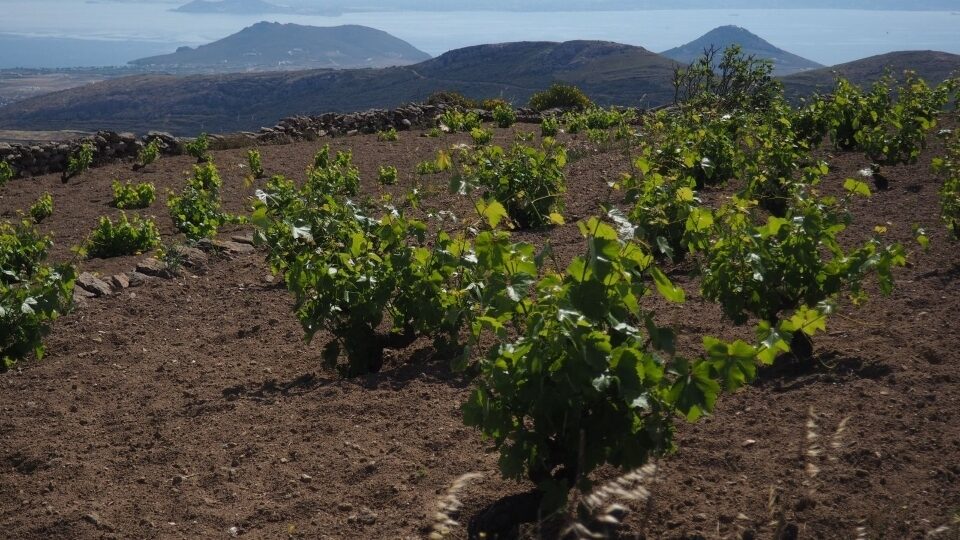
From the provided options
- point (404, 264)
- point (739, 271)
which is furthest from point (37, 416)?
point (739, 271)

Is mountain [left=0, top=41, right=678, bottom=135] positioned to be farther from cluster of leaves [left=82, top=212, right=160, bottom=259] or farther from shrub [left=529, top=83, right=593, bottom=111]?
cluster of leaves [left=82, top=212, right=160, bottom=259]

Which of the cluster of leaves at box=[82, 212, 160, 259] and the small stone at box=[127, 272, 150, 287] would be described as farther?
the cluster of leaves at box=[82, 212, 160, 259]

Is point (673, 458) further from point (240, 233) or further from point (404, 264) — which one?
point (240, 233)

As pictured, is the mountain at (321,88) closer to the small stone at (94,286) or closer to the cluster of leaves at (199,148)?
the cluster of leaves at (199,148)

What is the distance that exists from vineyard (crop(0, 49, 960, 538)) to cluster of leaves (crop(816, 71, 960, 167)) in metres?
1.72

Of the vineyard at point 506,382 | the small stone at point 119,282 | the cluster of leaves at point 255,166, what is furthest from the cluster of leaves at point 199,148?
the small stone at point 119,282

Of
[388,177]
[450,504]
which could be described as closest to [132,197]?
[388,177]

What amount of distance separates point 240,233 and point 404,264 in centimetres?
A: 518

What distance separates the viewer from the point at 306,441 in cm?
398

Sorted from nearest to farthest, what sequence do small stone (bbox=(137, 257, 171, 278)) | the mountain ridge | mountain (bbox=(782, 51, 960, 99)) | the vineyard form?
the vineyard, small stone (bbox=(137, 257, 171, 278)), mountain (bbox=(782, 51, 960, 99)), the mountain ridge

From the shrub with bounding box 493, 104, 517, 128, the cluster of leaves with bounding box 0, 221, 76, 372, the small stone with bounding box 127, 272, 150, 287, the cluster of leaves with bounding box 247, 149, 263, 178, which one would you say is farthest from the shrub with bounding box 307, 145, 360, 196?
the shrub with bounding box 493, 104, 517, 128

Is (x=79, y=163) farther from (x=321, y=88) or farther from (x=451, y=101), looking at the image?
(x=321, y=88)

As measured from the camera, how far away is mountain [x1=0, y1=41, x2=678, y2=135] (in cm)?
10450

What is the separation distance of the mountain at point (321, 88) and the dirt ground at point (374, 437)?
3501 inches
